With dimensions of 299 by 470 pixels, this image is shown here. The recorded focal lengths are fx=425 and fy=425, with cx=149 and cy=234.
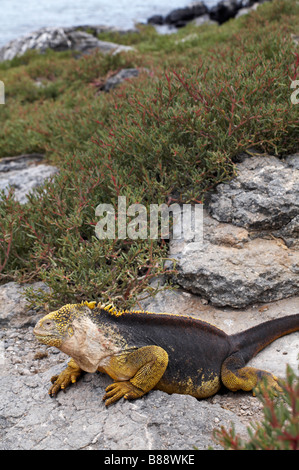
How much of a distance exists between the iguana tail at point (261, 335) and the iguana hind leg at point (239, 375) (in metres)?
0.12

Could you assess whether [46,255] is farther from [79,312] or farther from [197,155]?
[197,155]

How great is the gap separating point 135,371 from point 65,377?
1.94 feet

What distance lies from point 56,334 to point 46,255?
5.29ft

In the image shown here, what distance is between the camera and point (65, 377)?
3342 mm

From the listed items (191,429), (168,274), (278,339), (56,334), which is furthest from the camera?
(168,274)

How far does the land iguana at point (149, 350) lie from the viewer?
3.11 metres

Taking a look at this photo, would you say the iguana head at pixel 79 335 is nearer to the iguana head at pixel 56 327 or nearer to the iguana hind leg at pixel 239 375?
the iguana head at pixel 56 327

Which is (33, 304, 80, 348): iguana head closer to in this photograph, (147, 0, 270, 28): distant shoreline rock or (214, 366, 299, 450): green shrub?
(214, 366, 299, 450): green shrub

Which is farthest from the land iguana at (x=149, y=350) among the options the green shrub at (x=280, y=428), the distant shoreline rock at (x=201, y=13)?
the distant shoreline rock at (x=201, y=13)

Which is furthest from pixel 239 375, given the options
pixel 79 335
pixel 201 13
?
pixel 201 13

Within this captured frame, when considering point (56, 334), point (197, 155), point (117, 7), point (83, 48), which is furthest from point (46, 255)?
point (117, 7)

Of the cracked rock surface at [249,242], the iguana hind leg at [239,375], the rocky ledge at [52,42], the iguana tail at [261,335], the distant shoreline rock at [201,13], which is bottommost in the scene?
the iguana hind leg at [239,375]

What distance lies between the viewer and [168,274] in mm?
4430
